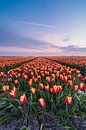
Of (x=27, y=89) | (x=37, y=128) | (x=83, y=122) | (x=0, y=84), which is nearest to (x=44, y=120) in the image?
(x=37, y=128)

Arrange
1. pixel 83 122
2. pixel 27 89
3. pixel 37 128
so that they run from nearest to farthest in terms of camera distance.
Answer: pixel 37 128
pixel 83 122
pixel 27 89

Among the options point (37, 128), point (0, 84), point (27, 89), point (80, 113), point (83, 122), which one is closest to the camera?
point (37, 128)

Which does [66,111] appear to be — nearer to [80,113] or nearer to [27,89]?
[80,113]

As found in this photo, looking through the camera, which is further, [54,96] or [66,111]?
[54,96]

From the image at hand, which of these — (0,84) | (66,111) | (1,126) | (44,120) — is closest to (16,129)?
(1,126)

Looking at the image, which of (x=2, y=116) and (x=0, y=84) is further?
(x=0, y=84)

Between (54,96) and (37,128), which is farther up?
(54,96)

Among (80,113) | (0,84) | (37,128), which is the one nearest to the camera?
(37,128)

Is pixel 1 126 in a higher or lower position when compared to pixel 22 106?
lower

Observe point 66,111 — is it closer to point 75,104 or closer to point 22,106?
point 75,104
